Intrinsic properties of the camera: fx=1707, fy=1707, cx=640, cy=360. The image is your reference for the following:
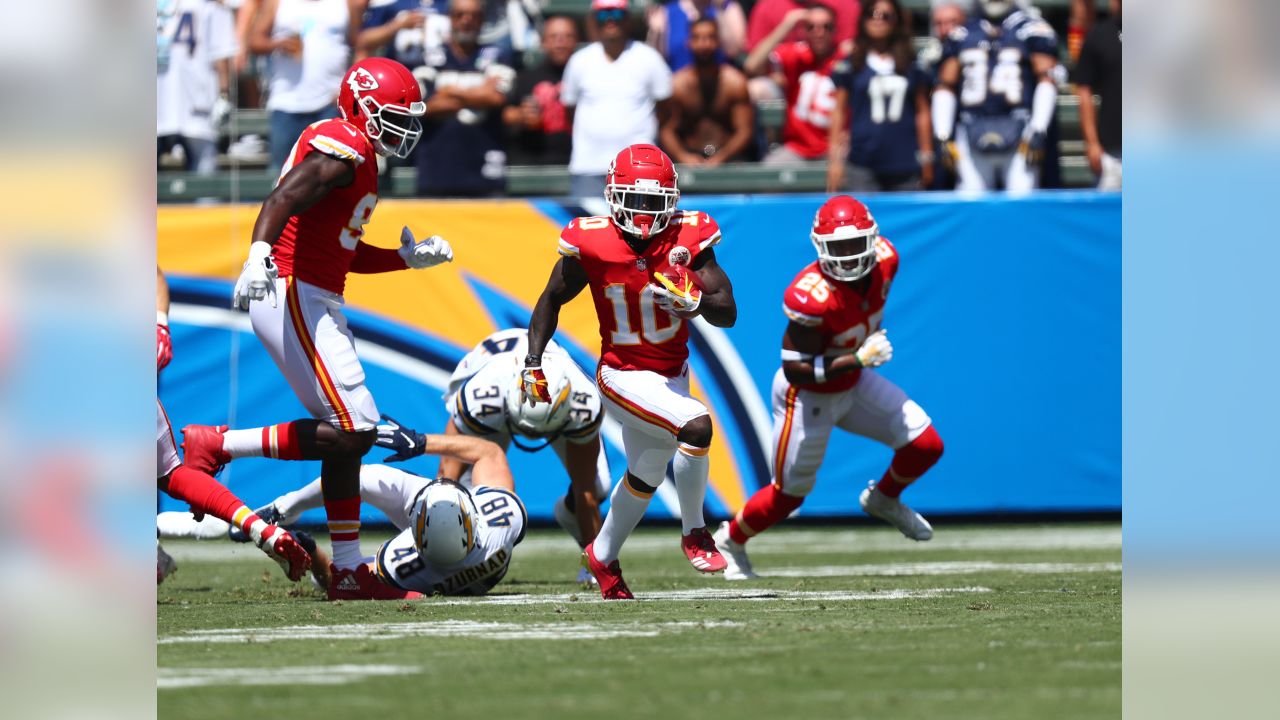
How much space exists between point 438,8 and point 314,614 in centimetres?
622

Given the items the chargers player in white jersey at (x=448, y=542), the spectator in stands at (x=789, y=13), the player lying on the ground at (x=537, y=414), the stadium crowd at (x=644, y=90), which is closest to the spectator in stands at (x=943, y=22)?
the stadium crowd at (x=644, y=90)

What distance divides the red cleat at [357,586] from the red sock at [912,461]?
8.46 ft

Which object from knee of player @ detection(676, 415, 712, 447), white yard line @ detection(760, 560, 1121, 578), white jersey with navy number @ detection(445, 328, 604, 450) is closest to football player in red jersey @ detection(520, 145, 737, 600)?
knee of player @ detection(676, 415, 712, 447)

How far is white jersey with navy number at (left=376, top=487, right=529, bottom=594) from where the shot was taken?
22.3 ft

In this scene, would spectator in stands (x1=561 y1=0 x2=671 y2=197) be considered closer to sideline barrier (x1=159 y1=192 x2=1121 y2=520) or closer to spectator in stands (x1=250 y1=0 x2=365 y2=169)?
sideline barrier (x1=159 y1=192 x2=1121 y2=520)

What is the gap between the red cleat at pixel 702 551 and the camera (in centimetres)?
664

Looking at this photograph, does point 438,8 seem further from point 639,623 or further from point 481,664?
point 481,664

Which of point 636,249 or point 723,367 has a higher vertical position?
point 636,249

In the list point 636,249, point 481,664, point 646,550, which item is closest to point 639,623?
point 481,664

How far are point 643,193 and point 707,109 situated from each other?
194 inches

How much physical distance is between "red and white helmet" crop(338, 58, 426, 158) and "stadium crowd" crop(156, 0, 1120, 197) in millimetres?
3970

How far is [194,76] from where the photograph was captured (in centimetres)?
1084

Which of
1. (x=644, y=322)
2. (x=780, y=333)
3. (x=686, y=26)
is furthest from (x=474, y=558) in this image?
(x=686, y=26)

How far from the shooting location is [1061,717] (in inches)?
145
